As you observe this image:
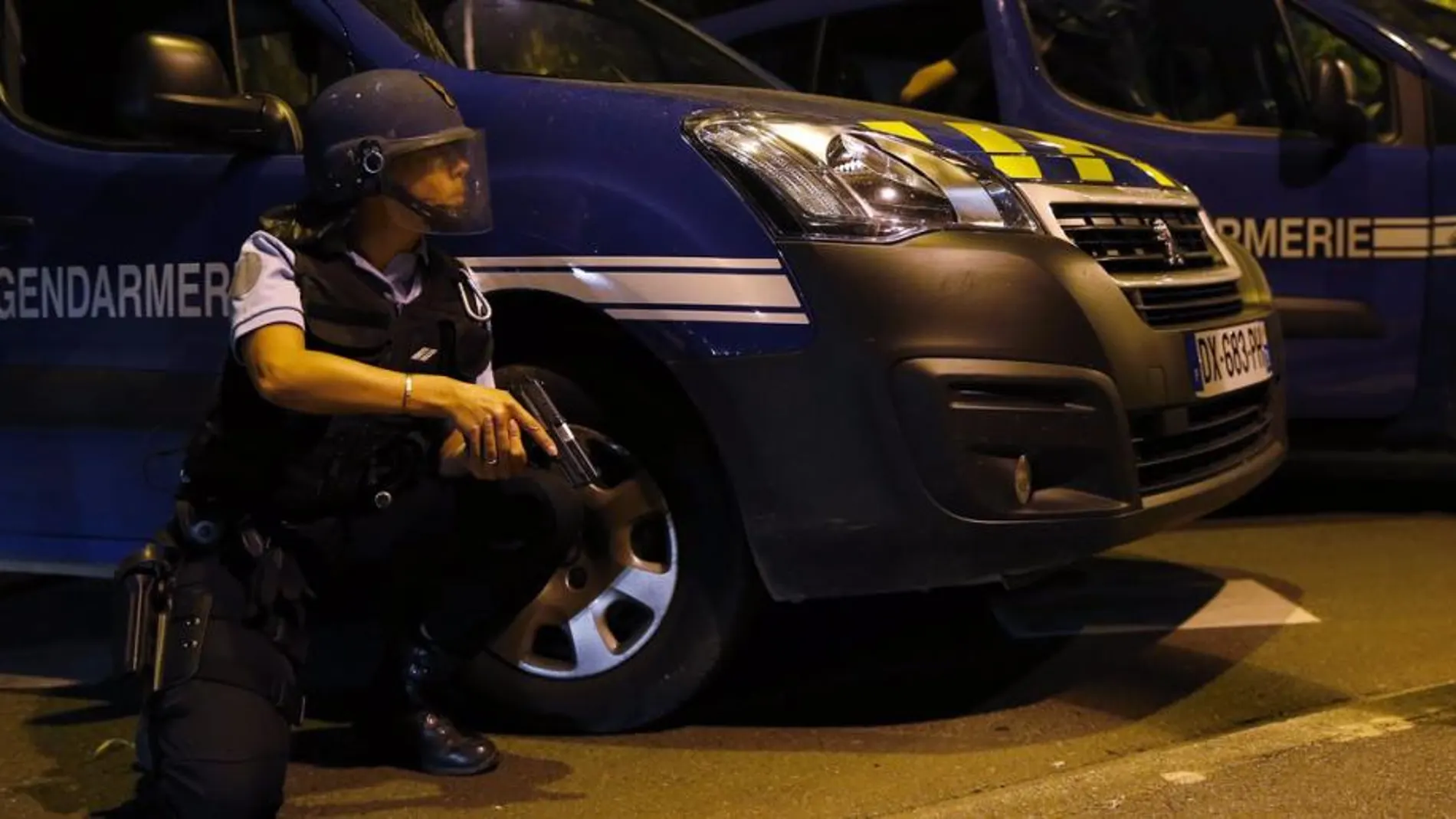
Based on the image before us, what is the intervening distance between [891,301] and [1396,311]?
2534 mm

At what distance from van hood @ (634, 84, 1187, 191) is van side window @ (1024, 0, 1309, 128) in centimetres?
156

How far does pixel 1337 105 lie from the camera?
5309 mm

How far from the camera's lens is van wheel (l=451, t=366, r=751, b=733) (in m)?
3.60

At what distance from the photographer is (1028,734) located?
3652 millimetres

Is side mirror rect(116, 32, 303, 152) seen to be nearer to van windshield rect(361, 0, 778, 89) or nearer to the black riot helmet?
van windshield rect(361, 0, 778, 89)

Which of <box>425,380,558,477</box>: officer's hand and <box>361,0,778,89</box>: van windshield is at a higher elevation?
<box>361,0,778,89</box>: van windshield

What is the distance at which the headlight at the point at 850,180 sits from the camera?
3438 millimetres

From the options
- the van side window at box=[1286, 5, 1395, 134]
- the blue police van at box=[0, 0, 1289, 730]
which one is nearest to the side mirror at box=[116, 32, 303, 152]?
the blue police van at box=[0, 0, 1289, 730]

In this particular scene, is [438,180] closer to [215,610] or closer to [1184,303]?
[215,610]

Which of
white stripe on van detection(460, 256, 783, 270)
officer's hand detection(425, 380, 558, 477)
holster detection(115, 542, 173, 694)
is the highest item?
white stripe on van detection(460, 256, 783, 270)

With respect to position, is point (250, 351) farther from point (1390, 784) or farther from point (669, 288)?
point (1390, 784)

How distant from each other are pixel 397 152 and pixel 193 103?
0.81 meters

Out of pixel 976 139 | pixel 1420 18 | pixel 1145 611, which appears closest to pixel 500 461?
pixel 976 139

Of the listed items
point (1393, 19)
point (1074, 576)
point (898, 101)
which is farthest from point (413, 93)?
point (1393, 19)
